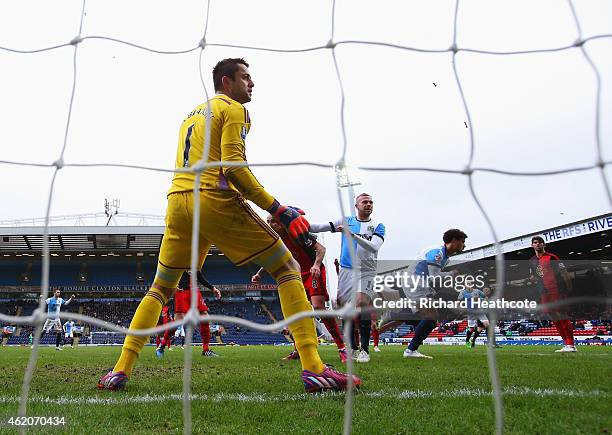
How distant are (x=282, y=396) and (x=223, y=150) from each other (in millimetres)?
1426

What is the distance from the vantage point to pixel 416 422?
7.15 ft

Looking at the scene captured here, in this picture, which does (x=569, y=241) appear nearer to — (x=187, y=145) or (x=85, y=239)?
Result: (x=187, y=145)

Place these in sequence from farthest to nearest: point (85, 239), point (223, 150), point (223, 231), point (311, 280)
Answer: point (85, 239) → point (311, 280) → point (223, 231) → point (223, 150)

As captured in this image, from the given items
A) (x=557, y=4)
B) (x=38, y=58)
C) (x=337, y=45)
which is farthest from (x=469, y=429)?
(x=38, y=58)

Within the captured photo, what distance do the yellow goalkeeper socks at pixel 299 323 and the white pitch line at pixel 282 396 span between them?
0.19 meters

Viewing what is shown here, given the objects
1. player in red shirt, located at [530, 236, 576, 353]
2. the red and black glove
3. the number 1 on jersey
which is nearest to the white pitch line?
the red and black glove

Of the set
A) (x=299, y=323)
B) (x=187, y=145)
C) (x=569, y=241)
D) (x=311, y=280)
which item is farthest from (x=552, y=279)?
(x=569, y=241)

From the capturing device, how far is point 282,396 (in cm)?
293

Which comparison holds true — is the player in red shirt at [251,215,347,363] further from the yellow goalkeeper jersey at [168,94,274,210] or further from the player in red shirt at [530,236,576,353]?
the player in red shirt at [530,236,576,353]

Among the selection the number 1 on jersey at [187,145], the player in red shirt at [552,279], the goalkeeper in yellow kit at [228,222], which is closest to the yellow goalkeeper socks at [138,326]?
the goalkeeper in yellow kit at [228,222]

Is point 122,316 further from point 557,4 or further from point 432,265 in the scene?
point 557,4

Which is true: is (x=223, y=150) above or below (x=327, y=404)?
above

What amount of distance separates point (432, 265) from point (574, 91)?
3483 millimetres

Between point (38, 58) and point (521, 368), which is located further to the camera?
point (521, 368)
